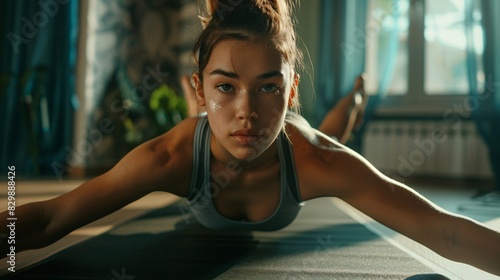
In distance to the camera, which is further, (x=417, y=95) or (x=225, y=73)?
(x=417, y=95)

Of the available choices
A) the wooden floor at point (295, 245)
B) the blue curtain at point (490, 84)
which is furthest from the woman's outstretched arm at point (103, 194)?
the blue curtain at point (490, 84)

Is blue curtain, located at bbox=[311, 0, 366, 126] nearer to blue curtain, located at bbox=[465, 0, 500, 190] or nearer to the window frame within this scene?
the window frame

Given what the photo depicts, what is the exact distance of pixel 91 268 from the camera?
1023mm

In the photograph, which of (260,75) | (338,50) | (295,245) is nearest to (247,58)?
(260,75)

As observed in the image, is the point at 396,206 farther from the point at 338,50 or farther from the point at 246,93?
the point at 338,50

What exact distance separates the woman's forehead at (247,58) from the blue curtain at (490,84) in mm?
2619

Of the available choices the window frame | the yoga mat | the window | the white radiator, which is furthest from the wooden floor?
the window

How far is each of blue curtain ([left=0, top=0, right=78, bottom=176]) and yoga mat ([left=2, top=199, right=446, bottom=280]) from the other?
83.9 inches

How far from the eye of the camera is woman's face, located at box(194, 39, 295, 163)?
94 cm

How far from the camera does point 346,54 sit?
12.3 feet

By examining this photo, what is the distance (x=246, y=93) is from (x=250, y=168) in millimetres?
315

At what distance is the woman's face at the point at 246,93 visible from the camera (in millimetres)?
941

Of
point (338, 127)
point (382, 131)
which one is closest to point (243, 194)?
point (338, 127)

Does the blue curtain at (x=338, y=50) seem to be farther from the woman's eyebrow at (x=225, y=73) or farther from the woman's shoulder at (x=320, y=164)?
the woman's eyebrow at (x=225, y=73)
